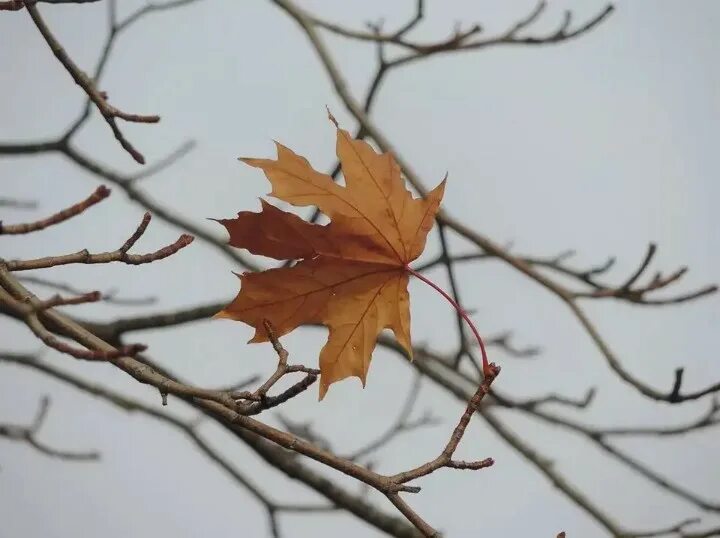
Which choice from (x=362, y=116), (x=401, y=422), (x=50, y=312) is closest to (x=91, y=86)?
(x=50, y=312)

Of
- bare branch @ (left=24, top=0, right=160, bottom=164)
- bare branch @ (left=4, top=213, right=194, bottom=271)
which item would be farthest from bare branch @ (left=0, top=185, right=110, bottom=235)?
bare branch @ (left=24, top=0, right=160, bottom=164)

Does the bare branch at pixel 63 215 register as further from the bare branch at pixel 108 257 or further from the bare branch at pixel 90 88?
the bare branch at pixel 90 88

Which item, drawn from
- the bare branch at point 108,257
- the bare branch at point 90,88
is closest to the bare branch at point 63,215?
the bare branch at point 108,257

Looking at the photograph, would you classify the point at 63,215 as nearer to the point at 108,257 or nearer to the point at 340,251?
the point at 108,257

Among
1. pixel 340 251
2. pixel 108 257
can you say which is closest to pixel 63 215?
pixel 108 257

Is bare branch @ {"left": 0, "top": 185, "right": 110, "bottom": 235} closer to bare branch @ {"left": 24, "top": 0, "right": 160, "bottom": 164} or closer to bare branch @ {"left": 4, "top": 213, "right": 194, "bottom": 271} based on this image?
bare branch @ {"left": 4, "top": 213, "right": 194, "bottom": 271}

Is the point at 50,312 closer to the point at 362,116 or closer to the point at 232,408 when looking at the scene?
the point at 232,408

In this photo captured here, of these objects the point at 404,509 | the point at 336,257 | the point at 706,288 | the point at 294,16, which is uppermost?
the point at 294,16

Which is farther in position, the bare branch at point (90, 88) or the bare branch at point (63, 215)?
the bare branch at point (90, 88)
